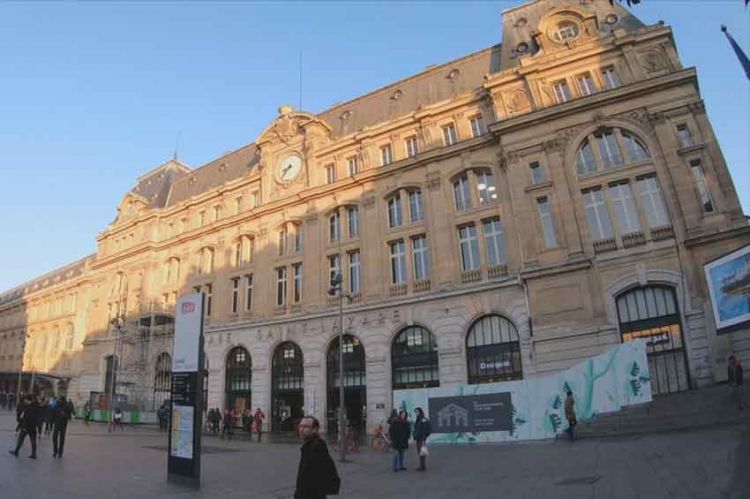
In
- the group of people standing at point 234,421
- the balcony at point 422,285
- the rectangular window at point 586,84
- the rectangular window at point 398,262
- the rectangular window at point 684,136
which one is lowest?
the group of people standing at point 234,421

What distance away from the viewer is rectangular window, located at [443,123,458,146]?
31781 millimetres

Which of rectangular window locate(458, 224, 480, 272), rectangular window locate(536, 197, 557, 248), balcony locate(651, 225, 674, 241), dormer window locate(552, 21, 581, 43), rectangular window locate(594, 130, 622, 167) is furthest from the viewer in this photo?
dormer window locate(552, 21, 581, 43)

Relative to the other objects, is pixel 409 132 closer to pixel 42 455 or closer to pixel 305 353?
pixel 305 353

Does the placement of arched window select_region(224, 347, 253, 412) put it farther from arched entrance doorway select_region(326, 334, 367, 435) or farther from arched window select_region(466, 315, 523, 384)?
arched window select_region(466, 315, 523, 384)

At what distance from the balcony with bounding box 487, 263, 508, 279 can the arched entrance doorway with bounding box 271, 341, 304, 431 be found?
14483 mm

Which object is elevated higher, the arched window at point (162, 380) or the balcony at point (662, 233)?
the balcony at point (662, 233)

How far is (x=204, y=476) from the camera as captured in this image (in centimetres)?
1380

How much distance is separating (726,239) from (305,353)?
24956 mm

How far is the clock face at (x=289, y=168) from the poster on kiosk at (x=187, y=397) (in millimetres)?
25270

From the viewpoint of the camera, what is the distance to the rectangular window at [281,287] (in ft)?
→ 117

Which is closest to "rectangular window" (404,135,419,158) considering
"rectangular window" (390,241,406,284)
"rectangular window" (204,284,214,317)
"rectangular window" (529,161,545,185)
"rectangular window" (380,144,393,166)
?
"rectangular window" (380,144,393,166)

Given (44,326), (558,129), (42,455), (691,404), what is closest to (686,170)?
(558,129)

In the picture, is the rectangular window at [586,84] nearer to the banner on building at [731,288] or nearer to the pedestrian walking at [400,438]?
the banner on building at [731,288]

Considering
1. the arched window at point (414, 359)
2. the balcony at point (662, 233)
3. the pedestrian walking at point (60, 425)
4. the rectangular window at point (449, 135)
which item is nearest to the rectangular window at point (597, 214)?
the balcony at point (662, 233)
